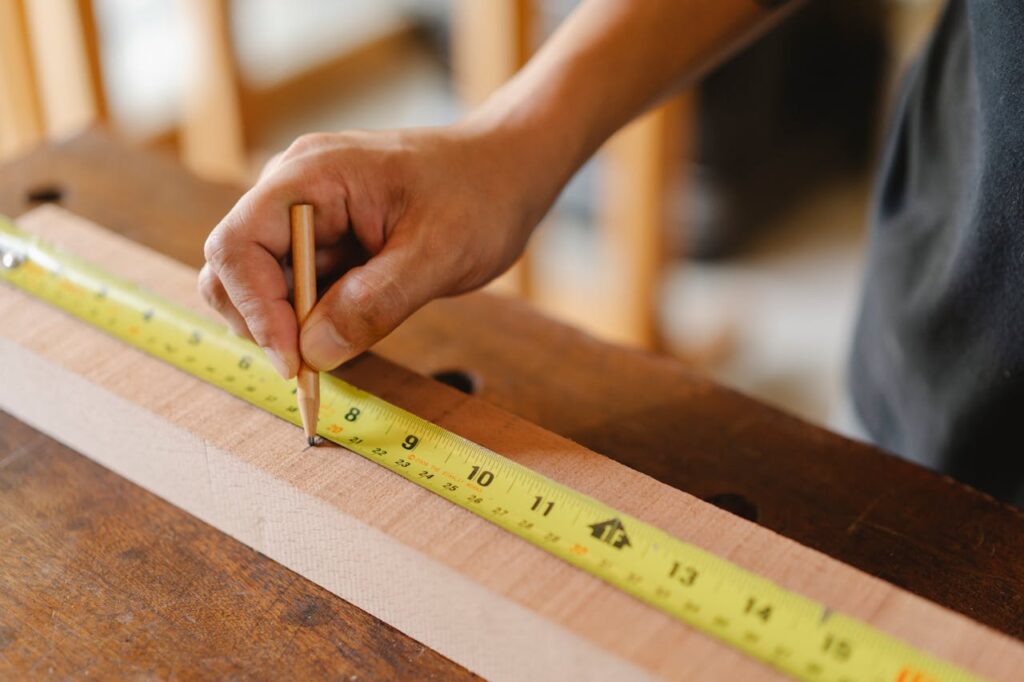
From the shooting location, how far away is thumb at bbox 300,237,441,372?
100 cm

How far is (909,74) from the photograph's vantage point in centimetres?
141

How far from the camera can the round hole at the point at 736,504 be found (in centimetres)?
A: 107

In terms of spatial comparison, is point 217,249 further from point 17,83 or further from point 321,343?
point 17,83

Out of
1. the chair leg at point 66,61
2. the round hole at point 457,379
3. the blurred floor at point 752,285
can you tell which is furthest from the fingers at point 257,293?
the blurred floor at point 752,285

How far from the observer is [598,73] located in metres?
1.22

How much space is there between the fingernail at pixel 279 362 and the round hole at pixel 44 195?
0.69 m

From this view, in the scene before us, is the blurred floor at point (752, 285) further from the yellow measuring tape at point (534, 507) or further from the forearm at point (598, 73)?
the yellow measuring tape at point (534, 507)

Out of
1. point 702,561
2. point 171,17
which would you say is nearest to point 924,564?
point 702,561

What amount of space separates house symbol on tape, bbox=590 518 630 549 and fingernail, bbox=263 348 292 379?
311 millimetres

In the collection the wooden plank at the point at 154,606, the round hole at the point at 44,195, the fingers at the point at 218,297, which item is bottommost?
the wooden plank at the point at 154,606

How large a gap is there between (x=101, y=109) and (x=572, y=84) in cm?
161

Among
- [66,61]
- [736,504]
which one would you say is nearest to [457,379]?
[736,504]

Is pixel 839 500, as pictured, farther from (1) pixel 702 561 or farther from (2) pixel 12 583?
(2) pixel 12 583

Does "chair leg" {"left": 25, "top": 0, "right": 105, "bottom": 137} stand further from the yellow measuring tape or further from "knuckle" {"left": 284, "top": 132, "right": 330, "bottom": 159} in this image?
"knuckle" {"left": 284, "top": 132, "right": 330, "bottom": 159}
